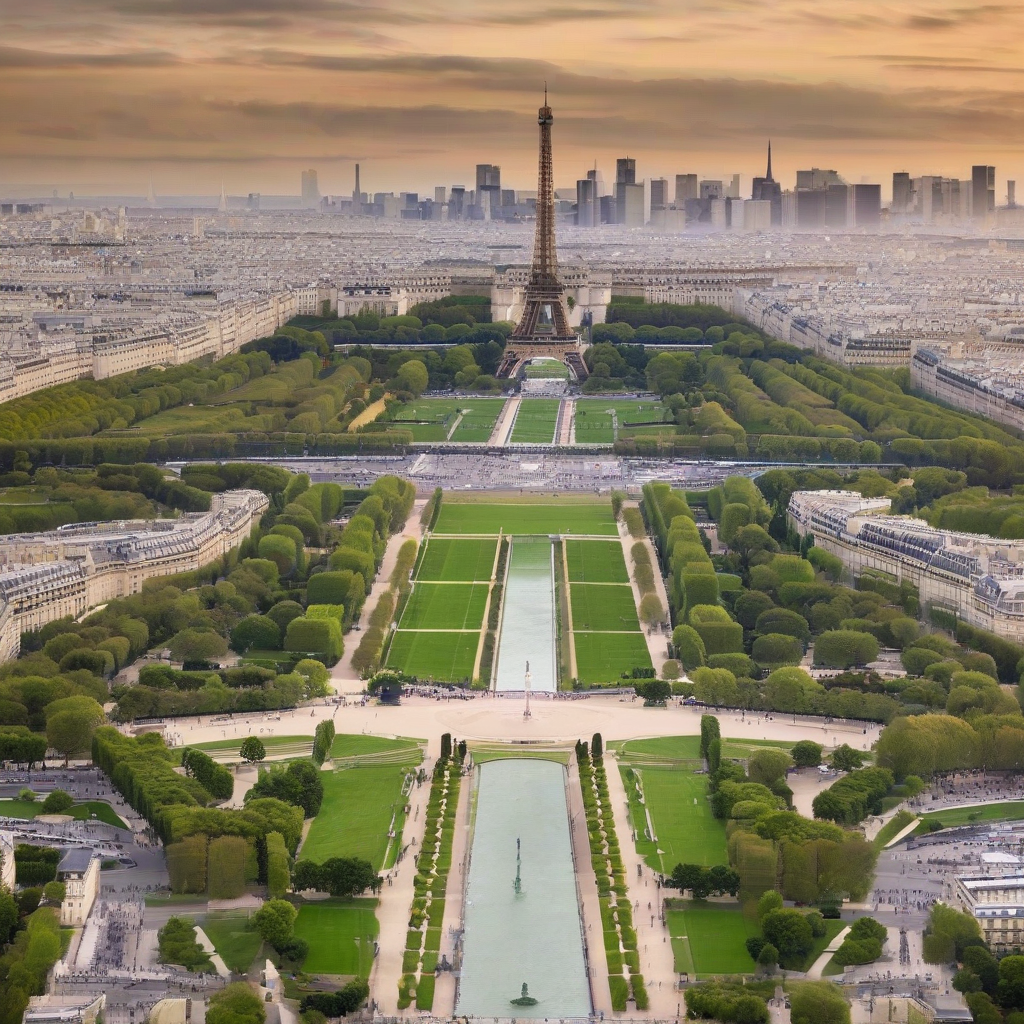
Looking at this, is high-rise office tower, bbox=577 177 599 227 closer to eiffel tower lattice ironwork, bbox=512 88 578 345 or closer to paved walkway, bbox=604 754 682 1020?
eiffel tower lattice ironwork, bbox=512 88 578 345

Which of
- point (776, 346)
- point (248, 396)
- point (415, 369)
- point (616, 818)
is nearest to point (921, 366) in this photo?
point (776, 346)

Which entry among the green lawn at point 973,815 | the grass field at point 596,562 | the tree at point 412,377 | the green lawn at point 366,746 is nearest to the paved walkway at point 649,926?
the green lawn at point 366,746

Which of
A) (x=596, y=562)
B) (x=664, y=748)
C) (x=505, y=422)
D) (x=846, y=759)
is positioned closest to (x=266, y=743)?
(x=664, y=748)

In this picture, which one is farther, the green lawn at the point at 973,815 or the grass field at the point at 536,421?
the grass field at the point at 536,421

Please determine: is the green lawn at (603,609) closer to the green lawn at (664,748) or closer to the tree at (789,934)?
the green lawn at (664,748)

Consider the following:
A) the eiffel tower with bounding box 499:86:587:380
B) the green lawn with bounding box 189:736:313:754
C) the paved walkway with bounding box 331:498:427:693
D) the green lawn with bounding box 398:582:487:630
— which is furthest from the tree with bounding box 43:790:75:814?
the eiffel tower with bounding box 499:86:587:380

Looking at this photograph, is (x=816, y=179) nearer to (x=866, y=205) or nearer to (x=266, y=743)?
(x=866, y=205)

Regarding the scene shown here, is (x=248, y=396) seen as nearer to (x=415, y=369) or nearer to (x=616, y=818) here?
(x=415, y=369)
